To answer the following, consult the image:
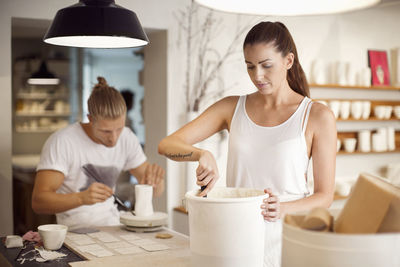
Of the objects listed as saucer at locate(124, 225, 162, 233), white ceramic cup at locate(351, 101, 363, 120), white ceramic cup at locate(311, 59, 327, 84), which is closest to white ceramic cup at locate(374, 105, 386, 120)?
white ceramic cup at locate(351, 101, 363, 120)

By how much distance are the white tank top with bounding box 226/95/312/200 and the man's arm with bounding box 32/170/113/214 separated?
682mm

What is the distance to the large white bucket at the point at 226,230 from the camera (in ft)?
4.06

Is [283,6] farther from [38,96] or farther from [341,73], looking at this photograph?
[38,96]

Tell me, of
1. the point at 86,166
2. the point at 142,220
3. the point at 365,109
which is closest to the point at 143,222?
the point at 142,220

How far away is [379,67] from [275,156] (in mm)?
3640

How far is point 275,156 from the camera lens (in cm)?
196

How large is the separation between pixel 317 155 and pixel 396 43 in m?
3.97

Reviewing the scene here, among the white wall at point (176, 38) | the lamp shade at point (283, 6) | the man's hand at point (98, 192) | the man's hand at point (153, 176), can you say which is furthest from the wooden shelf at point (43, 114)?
the lamp shade at point (283, 6)

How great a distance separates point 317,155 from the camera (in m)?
1.91

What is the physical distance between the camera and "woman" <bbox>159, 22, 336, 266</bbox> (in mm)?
1911

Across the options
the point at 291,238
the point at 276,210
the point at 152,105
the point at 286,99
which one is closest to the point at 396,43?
the point at 152,105

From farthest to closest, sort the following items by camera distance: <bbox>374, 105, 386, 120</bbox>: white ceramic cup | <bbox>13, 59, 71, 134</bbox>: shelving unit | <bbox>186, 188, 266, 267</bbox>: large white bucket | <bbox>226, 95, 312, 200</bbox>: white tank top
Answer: <bbox>13, 59, 71, 134</bbox>: shelving unit, <bbox>374, 105, 386, 120</bbox>: white ceramic cup, <bbox>226, 95, 312, 200</bbox>: white tank top, <bbox>186, 188, 266, 267</bbox>: large white bucket

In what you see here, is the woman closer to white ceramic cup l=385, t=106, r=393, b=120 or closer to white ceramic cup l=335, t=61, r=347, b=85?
white ceramic cup l=335, t=61, r=347, b=85

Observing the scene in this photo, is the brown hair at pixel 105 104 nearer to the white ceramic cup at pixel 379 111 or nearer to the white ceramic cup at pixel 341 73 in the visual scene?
the white ceramic cup at pixel 341 73
